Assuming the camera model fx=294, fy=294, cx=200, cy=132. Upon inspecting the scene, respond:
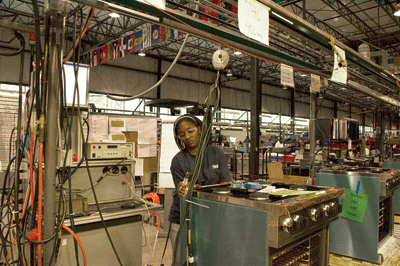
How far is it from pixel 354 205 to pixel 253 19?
85.4 inches

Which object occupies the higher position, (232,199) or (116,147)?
(116,147)

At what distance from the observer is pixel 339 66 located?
2441 mm

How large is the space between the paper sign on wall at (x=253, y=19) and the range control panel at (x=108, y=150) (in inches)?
60.4

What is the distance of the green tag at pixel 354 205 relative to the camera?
2.68 meters

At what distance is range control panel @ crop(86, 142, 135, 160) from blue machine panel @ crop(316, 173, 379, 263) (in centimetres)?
204

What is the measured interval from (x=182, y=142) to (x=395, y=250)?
253 centimetres

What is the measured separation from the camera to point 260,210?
1.21 m

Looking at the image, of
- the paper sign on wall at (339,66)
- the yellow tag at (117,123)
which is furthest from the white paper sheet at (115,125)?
the paper sign on wall at (339,66)

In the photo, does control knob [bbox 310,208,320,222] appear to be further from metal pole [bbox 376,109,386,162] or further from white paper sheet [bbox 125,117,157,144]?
metal pole [bbox 376,109,386,162]

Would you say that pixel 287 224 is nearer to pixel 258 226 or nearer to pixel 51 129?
pixel 258 226

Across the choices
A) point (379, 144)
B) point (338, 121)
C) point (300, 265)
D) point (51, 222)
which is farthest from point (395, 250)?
point (51, 222)

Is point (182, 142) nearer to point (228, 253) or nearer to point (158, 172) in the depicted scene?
point (228, 253)

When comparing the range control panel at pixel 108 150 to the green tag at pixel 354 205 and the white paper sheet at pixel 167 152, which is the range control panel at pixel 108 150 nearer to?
the white paper sheet at pixel 167 152

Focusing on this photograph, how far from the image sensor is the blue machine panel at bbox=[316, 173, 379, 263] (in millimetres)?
2791
